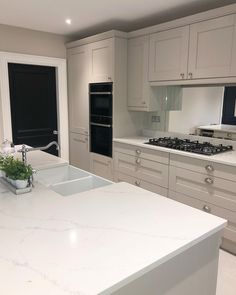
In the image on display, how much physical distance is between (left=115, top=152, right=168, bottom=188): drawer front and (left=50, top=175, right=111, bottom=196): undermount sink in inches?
44.9

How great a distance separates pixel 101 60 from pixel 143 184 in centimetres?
177

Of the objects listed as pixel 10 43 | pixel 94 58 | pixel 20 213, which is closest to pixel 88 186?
pixel 20 213

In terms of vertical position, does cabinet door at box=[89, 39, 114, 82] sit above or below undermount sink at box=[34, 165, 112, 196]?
above

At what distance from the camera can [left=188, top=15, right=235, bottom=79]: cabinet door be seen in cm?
248

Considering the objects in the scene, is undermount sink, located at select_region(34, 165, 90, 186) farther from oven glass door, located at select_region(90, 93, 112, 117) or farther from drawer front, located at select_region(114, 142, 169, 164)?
oven glass door, located at select_region(90, 93, 112, 117)

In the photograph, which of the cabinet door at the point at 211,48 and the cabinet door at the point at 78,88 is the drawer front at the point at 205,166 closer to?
the cabinet door at the point at 211,48

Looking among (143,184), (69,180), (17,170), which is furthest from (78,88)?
(17,170)

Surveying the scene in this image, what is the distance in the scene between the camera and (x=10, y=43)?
145 inches

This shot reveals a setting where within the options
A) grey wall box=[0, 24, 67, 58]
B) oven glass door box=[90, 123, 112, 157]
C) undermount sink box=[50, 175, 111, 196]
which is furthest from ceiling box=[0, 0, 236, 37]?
undermount sink box=[50, 175, 111, 196]

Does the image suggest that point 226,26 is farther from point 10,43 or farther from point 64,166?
point 10,43

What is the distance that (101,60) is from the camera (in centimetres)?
356

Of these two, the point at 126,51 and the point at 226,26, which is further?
the point at 126,51

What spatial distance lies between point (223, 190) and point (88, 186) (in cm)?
126

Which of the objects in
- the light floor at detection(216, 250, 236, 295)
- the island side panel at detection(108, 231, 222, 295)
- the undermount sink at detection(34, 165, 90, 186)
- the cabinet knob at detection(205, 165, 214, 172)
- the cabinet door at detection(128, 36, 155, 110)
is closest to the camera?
the island side panel at detection(108, 231, 222, 295)
